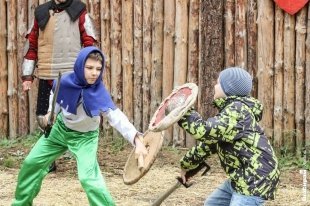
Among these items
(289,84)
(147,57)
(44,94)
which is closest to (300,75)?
(289,84)

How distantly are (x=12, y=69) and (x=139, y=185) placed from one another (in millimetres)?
2671

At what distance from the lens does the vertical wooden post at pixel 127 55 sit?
8734 mm

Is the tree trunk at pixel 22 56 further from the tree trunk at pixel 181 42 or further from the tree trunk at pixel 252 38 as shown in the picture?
the tree trunk at pixel 252 38

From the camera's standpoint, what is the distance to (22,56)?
914cm

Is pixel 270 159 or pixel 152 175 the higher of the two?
pixel 270 159

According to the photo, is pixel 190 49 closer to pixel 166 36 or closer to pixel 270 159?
pixel 166 36

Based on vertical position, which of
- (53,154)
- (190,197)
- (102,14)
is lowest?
(190,197)

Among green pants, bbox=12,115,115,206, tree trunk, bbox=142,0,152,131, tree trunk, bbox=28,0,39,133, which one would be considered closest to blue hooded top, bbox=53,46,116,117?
green pants, bbox=12,115,115,206

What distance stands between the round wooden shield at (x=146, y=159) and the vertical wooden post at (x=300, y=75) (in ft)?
9.52

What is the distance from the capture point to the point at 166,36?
853 cm

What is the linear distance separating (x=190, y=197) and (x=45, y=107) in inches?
69.5

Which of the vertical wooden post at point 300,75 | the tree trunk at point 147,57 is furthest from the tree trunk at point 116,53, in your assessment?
the vertical wooden post at point 300,75

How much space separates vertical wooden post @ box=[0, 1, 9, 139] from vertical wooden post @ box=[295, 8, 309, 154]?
3501 millimetres

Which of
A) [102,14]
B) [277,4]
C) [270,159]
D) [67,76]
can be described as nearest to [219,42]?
[277,4]
